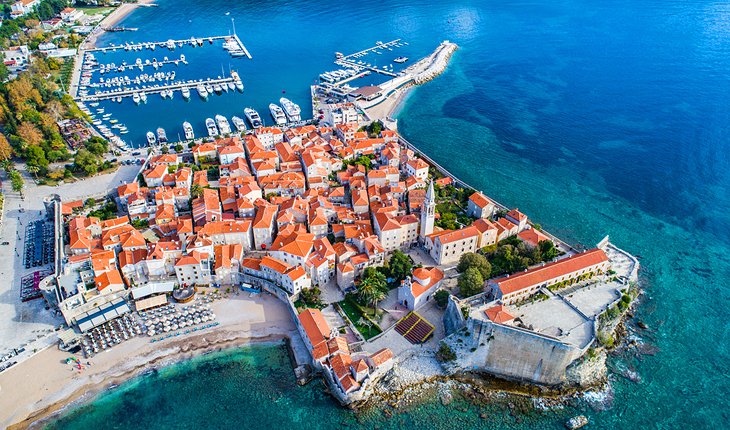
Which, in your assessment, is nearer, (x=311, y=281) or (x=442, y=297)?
(x=442, y=297)

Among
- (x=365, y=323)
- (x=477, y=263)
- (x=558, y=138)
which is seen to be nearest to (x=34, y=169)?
(x=365, y=323)

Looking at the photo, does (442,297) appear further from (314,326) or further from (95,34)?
(95,34)

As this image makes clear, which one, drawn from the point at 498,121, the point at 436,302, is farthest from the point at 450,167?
the point at 436,302

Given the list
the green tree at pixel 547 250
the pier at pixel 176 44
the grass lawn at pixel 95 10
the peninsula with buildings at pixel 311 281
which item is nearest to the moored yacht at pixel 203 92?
the pier at pixel 176 44

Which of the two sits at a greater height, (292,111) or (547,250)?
(292,111)

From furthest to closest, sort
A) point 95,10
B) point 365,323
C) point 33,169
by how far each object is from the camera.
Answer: point 95,10 → point 33,169 → point 365,323

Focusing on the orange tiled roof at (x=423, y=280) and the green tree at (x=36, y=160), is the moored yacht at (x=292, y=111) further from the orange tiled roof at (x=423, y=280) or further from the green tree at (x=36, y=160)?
the orange tiled roof at (x=423, y=280)
